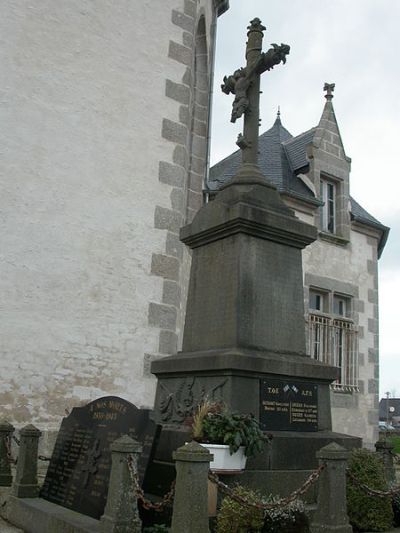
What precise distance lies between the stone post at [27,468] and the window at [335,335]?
24.7ft

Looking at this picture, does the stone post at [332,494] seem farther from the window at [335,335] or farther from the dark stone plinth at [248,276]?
the window at [335,335]

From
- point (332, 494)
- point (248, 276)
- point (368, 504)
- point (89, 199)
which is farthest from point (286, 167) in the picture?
point (332, 494)

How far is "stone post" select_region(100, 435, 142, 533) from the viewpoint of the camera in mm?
4176

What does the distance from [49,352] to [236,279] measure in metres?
3.87

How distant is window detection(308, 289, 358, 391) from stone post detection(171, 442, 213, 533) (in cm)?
885

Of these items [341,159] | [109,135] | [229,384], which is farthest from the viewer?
[341,159]

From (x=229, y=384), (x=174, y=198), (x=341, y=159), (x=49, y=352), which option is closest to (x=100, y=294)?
(x=49, y=352)

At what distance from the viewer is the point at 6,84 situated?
29.5 ft

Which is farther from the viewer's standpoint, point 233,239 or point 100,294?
point 100,294

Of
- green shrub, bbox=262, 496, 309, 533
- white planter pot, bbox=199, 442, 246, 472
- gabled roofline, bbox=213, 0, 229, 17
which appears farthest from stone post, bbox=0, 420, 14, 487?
gabled roofline, bbox=213, 0, 229, 17

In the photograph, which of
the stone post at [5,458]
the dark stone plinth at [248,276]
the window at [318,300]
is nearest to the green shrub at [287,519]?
the dark stone plinth at [248,276]

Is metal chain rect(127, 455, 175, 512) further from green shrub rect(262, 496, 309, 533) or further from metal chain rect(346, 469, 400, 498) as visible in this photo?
metal chain rect(346, 469, 400, 498)

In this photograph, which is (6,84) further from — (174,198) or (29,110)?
(174,198)

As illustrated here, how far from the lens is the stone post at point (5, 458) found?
21.1ft
